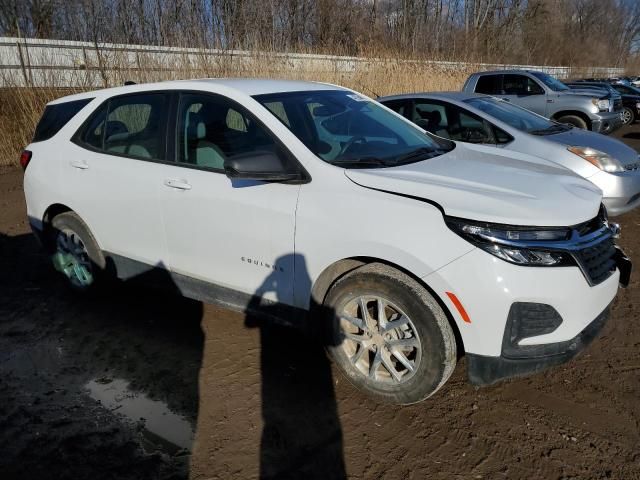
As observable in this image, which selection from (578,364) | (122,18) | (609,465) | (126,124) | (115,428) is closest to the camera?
(609,465)

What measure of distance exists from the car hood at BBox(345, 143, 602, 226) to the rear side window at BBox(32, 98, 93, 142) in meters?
2.64

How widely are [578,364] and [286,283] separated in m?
1.96

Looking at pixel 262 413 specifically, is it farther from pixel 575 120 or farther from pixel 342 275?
pixel 575 120

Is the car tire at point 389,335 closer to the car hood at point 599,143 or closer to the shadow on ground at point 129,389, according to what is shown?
the shadow on ground at point 129,389

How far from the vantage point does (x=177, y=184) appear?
327 centimetres

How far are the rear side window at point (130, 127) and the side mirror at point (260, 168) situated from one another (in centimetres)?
92

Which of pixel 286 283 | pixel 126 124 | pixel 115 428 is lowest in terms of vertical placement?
pixel 115 428

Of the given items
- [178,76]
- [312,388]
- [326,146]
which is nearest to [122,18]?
[178,76]

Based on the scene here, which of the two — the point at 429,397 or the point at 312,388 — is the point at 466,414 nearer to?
the point at 429,397

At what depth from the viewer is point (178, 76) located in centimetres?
1077

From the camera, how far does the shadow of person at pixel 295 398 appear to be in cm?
243

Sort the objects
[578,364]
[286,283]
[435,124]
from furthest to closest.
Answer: [435,124]
[578,364]
[286,283]

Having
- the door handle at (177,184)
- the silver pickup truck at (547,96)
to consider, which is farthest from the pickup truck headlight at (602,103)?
the door handle at (177,184)

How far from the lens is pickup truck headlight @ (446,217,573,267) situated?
237 centimetres
